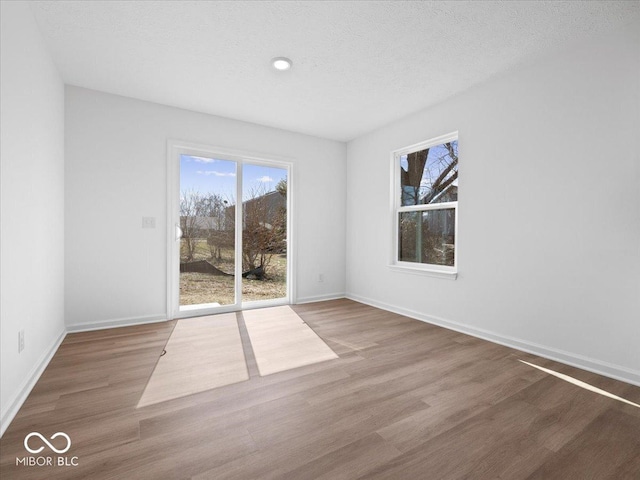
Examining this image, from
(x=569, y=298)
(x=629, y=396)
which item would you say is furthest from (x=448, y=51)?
(x=629, y=396)

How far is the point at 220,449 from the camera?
4.92 feet

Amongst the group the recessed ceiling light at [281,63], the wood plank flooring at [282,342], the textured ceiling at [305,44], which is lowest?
the wood plank flooring at [282,342]

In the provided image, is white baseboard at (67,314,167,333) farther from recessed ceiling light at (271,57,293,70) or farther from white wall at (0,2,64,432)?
recessed ceiling light at (271,57,293,70)

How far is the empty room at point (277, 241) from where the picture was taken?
1628 mm

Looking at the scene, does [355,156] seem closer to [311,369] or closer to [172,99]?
[172,99]

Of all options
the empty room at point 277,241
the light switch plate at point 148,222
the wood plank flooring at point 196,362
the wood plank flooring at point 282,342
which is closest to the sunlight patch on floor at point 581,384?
the empty room at point 277,241

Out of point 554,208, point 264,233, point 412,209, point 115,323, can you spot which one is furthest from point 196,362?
point 554,208

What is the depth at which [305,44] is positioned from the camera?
2.56 m

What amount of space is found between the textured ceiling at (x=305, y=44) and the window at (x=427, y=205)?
2.16 ft

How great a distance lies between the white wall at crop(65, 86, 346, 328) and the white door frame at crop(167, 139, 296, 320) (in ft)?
0.25

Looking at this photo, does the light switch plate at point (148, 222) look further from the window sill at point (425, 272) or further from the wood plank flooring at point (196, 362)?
the window sill at point (425, 272)

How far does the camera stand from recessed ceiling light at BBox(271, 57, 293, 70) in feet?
9.04

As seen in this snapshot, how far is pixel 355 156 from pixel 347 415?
4.06 metres

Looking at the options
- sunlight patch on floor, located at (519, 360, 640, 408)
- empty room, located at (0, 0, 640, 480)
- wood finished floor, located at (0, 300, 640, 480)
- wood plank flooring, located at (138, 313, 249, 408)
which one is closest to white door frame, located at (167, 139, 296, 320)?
empty room, located at (0, 0, 640, 480)
